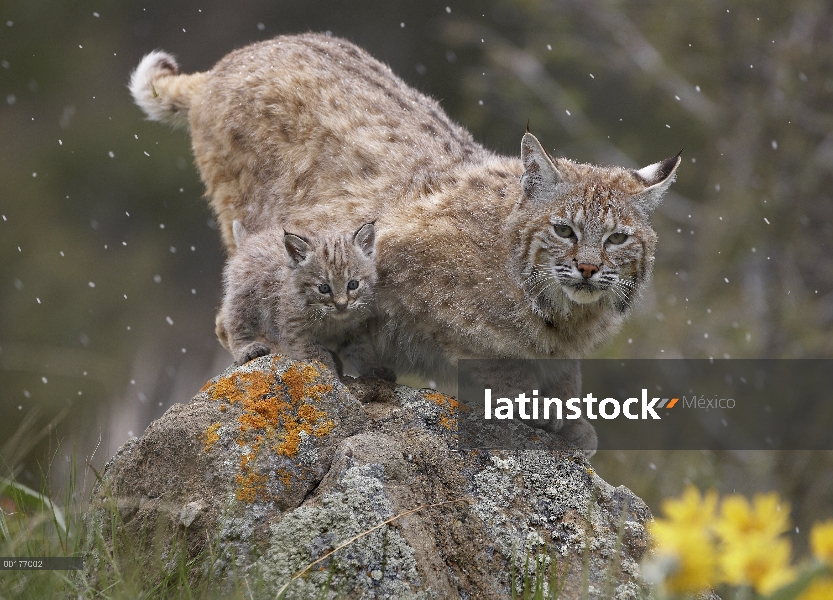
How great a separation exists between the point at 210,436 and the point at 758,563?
8.79 feet

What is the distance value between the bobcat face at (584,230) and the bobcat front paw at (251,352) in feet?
4.39

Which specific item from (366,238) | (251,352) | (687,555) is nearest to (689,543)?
(687,555)

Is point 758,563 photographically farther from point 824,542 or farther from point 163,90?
point 163,90

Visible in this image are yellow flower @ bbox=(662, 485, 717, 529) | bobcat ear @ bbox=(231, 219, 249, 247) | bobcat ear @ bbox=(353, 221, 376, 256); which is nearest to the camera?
yellow flower @ bbox=(662, 485, 717, 529)

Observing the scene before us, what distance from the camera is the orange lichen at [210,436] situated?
3.93 meters

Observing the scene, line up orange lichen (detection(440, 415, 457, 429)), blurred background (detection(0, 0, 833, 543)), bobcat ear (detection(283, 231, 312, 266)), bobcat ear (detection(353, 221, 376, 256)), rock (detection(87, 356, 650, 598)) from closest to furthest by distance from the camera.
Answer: rock (detection(87, 356, 650, 598)) < orange lichen (detection(440, 415, 457, 429)) < bobcat ear (detection(283, 231, 312, 266)) < bobcat ear (detection(353, 221, 376, 256)) < blurred background (detection(0, 0, 833, 543))

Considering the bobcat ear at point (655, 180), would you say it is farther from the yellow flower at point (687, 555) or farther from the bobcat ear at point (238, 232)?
the yellow flower at point (687, 555)

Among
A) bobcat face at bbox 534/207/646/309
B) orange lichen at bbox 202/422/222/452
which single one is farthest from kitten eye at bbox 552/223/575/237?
orange lichen at bbox 202/422/222/452

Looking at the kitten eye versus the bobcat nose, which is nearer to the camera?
the bobcat nose

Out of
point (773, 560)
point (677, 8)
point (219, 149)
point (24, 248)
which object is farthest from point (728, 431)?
point (773, 560)

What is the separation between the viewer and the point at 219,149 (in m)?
6.14

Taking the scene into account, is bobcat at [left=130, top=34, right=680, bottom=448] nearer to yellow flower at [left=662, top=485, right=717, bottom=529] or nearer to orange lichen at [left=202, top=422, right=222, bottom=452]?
orange lichen at [left=202, top=422, right=222, bottom=452]

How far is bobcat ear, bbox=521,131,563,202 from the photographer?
455cm

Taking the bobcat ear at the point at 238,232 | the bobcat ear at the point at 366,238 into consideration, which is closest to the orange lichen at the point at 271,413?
the bobcat ear at the point at 366,238
